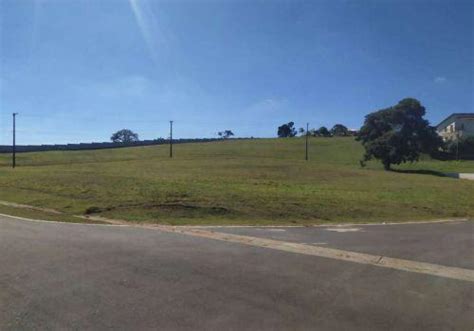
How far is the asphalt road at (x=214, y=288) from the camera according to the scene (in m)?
6.20

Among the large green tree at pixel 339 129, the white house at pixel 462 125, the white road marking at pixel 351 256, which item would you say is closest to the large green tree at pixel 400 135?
the white house at pixel 462 125

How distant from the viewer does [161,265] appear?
9117 mm

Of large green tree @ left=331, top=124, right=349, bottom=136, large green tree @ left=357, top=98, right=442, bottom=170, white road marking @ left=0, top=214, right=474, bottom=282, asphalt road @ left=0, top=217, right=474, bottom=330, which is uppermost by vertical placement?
large green tree @ left=331, top=124, right=349, bottom=136

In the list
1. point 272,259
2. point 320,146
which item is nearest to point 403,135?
point 320,146

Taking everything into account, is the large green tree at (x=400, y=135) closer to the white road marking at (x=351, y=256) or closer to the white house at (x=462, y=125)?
the white house at (x=462, y=125)

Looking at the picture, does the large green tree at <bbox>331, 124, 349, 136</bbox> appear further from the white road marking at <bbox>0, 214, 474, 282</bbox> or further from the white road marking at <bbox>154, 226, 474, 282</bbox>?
the white road marking at <bbox>154, 226, 474, 282</bbox>

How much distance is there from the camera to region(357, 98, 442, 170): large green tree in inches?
2776

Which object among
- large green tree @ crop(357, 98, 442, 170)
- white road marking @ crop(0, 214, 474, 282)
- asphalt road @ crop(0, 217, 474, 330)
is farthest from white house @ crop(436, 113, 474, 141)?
asphalt road @ crop(0, 217, 474, 330)

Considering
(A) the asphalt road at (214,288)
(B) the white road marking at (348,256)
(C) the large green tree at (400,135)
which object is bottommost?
(B) the white road marking at (348,256)

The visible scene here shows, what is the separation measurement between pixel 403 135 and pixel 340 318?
6868 cm

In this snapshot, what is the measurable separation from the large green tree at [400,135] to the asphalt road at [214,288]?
60617 mm

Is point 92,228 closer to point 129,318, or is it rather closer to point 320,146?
point 129,318

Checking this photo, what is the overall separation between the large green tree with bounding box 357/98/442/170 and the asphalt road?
60617mm

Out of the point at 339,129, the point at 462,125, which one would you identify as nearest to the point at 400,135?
the point at 462,125
